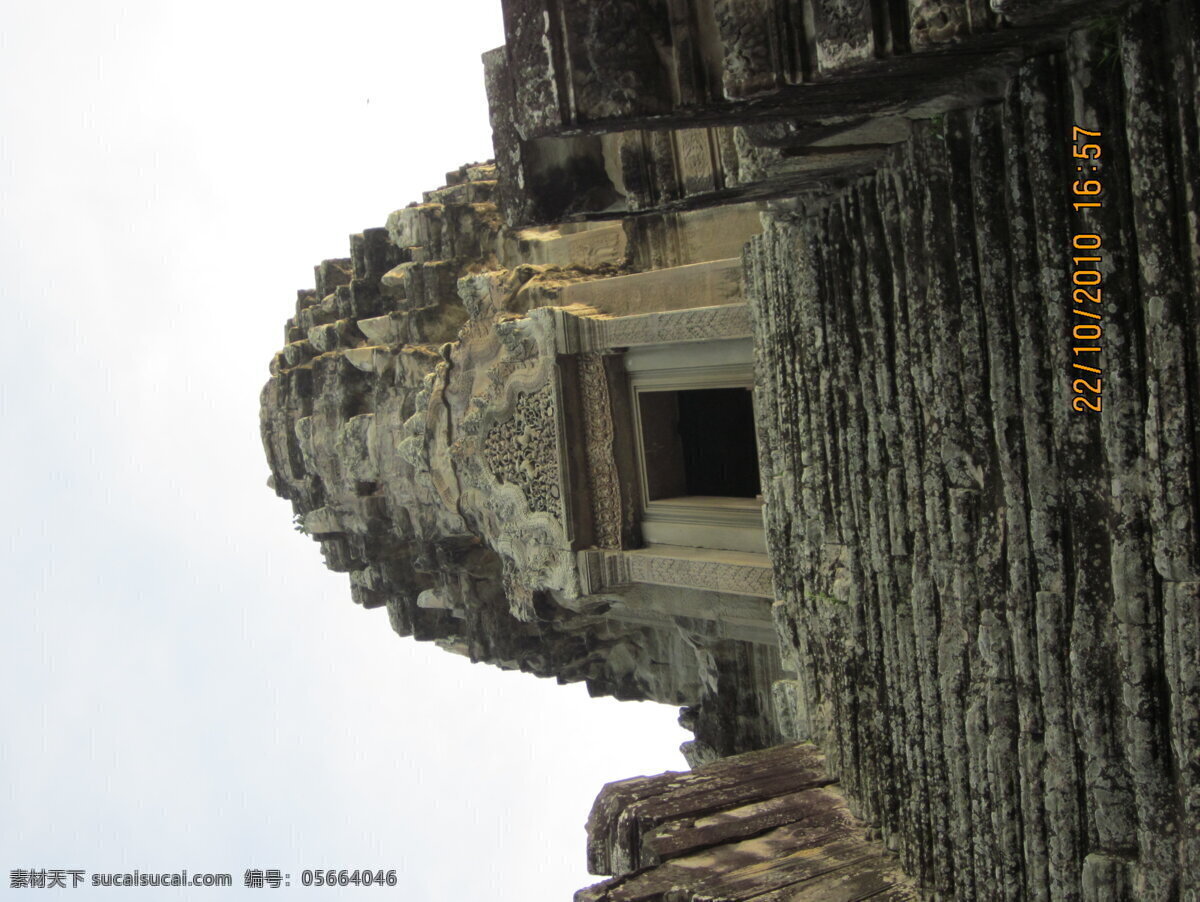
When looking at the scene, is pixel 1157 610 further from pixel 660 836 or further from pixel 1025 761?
pixel 660 836

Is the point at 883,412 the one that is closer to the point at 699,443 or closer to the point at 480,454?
the point at 699,443

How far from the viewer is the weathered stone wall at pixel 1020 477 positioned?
4.07 m

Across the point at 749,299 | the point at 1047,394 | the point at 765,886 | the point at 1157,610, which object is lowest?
the point at 765,886

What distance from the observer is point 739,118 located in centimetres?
505

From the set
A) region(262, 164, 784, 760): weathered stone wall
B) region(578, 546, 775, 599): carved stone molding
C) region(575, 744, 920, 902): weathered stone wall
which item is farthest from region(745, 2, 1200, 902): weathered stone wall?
region(262, 164, 784, 760): weathered stone wall

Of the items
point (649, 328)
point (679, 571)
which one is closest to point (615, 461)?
point (679, 571)

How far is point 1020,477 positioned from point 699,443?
6003mm

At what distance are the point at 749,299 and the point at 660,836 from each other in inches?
145

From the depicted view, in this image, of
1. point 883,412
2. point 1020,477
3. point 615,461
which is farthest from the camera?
point 615,461

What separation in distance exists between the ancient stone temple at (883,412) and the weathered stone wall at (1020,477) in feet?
0.05

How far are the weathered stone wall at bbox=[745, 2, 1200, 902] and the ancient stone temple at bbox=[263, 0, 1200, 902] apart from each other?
0.02 metres

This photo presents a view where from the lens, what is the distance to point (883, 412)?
6039mm

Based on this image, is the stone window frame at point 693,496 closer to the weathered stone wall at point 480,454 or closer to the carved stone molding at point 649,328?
the carved stone molding at point 649,328

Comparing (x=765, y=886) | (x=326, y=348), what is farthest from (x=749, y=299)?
(x=326, y=348)
